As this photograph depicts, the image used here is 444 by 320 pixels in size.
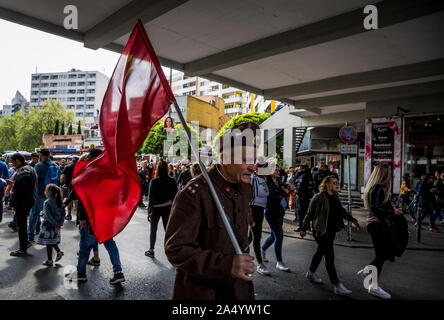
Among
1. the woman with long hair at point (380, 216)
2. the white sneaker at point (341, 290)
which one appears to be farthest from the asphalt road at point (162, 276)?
the woman with long hair at point (380, 216)

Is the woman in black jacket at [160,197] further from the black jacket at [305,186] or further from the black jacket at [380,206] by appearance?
the black jacket at [305,186]

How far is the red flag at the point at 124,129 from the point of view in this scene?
7.29 feet

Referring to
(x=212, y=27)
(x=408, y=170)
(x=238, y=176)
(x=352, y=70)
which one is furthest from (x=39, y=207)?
(x=408, y=170)

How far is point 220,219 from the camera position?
6.24 ft

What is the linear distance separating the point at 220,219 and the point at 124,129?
0.95 metres

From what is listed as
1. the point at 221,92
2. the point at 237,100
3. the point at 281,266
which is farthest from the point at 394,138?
the point at 221,92

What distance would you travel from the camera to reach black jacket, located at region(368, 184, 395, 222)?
4.84 m

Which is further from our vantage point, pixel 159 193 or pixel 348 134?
pixel 348 134

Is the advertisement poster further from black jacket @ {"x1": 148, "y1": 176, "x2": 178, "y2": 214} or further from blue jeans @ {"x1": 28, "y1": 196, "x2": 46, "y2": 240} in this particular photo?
blue jeans @ {"x1": 28, "y1": 196, "x2": 46, "y2": 240}

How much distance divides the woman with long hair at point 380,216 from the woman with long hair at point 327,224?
1.41 ft

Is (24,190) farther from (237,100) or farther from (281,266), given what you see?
(237,100)

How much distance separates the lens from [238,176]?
81.4 inches
